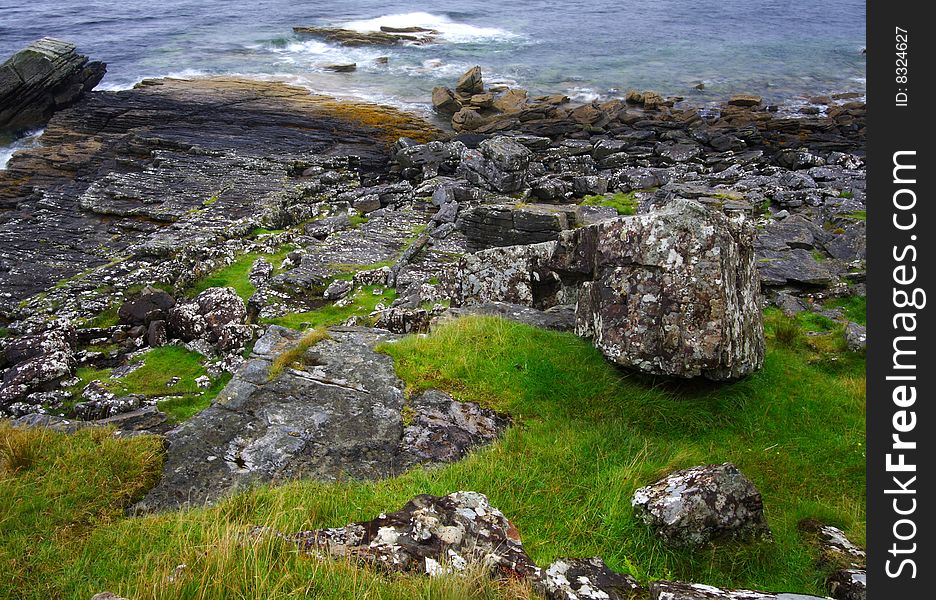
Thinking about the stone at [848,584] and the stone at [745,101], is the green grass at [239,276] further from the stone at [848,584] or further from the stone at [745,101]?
the stone at [745,101]

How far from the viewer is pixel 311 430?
8492 millimetres

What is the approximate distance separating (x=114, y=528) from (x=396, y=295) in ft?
42.7

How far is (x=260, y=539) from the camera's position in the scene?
16.3 feet

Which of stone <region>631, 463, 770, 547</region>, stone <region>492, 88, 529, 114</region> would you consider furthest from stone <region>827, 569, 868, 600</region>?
stone <region>492, 88, 529, 114</region>

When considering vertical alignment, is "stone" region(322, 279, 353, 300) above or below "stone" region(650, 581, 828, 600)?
below

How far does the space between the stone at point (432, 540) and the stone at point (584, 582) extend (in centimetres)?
21

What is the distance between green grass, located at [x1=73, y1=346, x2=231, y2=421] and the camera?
48.2 ft

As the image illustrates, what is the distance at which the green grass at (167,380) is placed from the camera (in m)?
14.7

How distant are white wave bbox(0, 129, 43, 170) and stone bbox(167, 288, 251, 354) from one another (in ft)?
88.0

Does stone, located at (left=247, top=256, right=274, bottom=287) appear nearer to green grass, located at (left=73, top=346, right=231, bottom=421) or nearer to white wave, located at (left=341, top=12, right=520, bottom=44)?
green grass, located at (left=73, top=346, right=231, bottom=421)

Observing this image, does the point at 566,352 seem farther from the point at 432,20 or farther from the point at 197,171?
the point at 432,20

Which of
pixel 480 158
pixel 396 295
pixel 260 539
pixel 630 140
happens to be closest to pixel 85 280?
pixel 396 295

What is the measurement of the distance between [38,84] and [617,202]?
141 ft

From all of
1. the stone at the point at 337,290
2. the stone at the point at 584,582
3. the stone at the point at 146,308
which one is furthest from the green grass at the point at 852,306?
the stone at the point at 146,308
